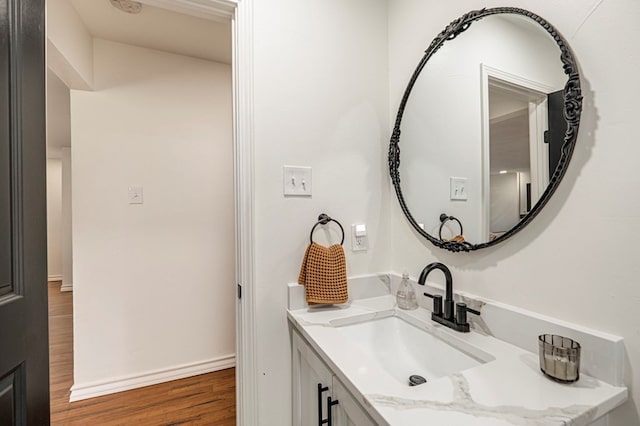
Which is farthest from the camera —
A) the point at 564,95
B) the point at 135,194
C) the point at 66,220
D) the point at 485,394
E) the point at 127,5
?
the point at 66,220

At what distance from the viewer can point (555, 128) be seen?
2.55ft

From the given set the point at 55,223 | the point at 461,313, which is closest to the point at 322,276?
the point at 461,313

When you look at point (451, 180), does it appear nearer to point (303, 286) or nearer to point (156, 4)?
point (303, 286)

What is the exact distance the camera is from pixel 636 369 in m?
0.64

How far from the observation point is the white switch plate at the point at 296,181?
1.17 m

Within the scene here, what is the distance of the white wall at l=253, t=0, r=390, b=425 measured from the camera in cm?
114

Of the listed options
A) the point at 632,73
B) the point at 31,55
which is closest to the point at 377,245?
the point at 632,73

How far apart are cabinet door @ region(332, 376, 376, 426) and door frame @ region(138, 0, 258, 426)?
42cm

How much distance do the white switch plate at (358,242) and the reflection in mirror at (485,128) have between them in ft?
0.78

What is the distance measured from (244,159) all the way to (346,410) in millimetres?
905

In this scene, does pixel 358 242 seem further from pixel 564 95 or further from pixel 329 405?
pixel 564 95

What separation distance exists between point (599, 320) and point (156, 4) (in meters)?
1.74

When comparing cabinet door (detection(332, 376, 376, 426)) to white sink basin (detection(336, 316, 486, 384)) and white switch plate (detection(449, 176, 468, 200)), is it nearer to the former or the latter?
white sink basin (detection(336, 316, 486, 384))

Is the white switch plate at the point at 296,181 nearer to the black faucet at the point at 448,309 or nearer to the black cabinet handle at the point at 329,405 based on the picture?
the black faucet at the point at 448,309
